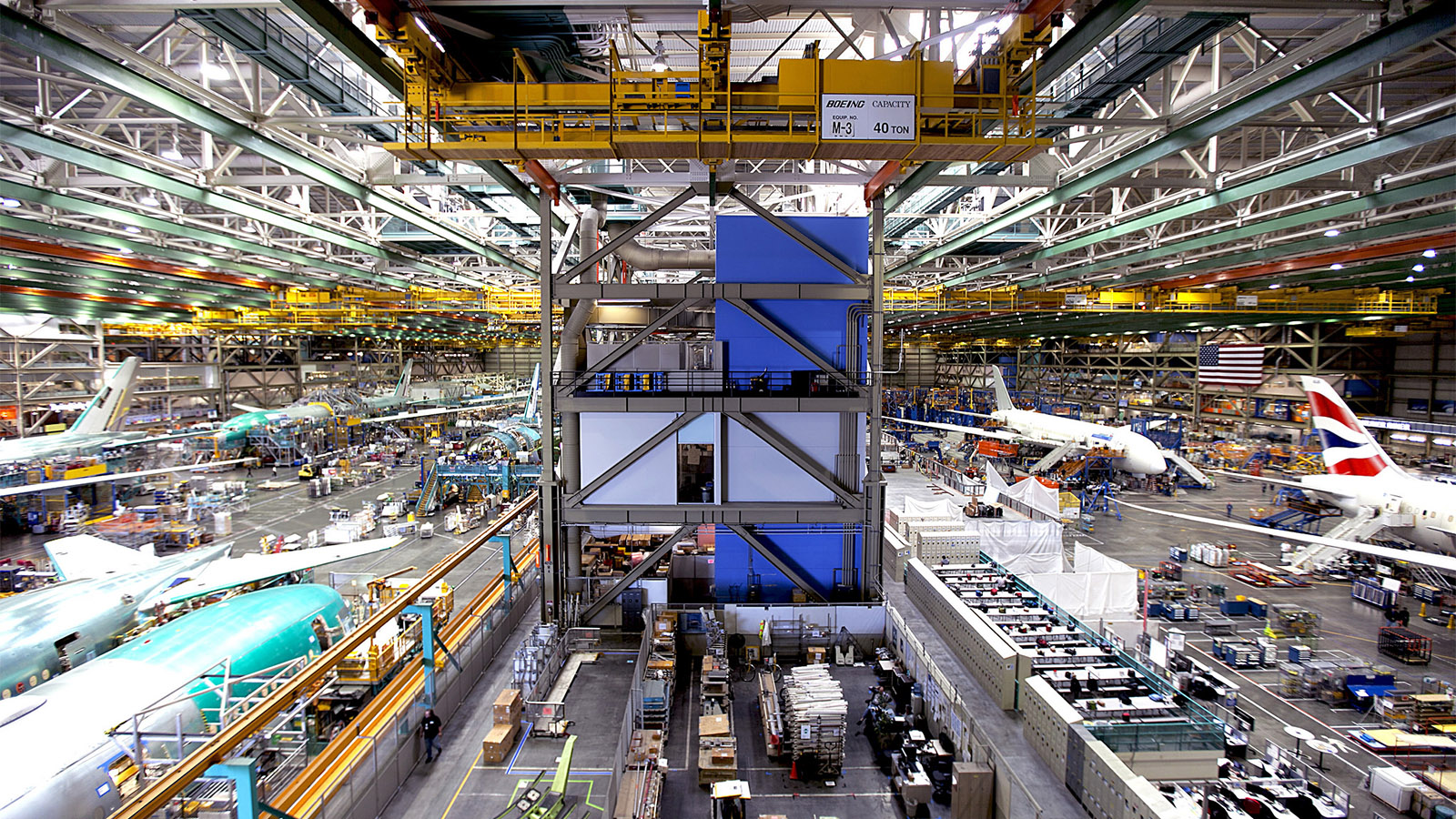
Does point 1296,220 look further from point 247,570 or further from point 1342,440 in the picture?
point 247,570

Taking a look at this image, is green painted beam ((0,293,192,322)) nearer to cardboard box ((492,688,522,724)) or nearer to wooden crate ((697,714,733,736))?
cardboard box ((492,688,522,724))

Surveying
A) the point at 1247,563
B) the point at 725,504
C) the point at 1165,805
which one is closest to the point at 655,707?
the point at 725,504

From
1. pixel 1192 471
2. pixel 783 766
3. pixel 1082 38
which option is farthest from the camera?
pixel 1192 471

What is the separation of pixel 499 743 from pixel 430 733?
5.29ft

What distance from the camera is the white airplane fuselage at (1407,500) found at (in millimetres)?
24141

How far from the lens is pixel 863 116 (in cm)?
1133

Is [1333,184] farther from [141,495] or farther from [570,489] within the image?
[141,495]

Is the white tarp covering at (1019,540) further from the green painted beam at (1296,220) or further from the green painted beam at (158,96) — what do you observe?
the green painted beam at (158,96)

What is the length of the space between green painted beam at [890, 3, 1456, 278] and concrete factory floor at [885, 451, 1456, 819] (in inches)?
458

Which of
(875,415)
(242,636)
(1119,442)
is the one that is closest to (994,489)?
(1119,442)

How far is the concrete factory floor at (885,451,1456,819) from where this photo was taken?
14898 mm

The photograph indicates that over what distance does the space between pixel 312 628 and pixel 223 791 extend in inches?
281

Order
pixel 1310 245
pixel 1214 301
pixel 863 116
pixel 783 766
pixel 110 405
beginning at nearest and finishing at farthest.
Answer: pixel 863 116 < pixel 783 766 < pixel 1310 245 < pixel 1214 301 < pixel 110 405

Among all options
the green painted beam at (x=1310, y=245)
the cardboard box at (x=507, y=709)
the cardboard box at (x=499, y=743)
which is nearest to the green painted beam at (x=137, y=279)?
the cardboard box at (x=507, y=709)
